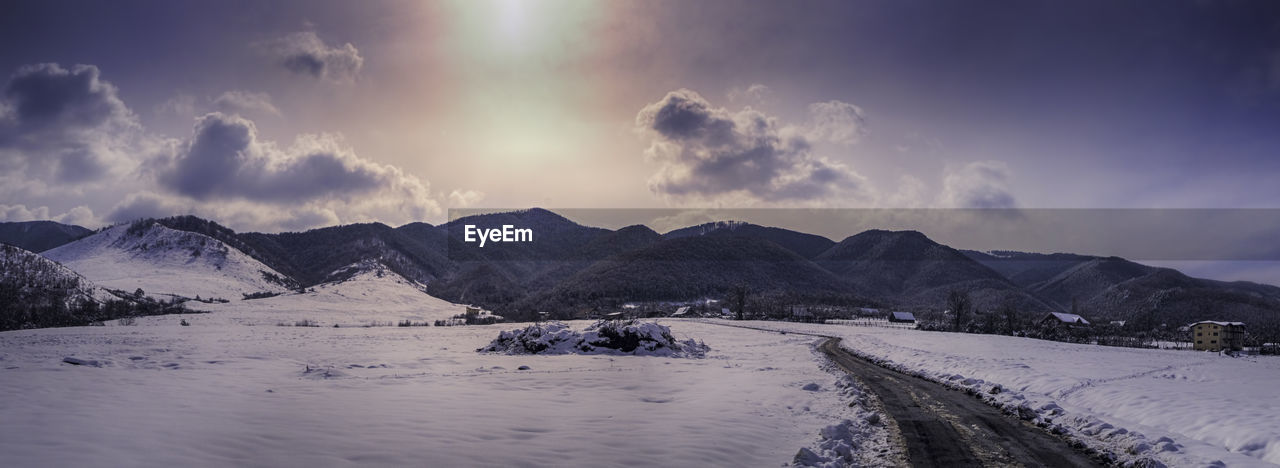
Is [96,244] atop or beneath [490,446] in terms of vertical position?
atop

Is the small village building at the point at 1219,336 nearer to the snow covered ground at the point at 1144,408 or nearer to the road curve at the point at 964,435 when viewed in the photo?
the snow covered ground at the point at 1144,408

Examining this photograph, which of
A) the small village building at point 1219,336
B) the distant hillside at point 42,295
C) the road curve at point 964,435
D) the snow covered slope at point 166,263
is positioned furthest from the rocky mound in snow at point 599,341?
the snow covered slope at point 166,263

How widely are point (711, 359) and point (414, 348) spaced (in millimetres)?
18683

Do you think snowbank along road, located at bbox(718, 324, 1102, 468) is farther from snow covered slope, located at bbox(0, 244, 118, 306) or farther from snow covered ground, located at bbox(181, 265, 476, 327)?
snow covered slope, located at bbox(0, 244, 118, 306)

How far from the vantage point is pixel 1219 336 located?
6831cm

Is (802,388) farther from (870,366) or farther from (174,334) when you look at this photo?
(174,334)

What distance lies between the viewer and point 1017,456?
36.6 feet

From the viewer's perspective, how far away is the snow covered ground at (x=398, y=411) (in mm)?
8727

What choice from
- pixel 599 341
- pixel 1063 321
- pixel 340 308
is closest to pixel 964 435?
pixel 599 341

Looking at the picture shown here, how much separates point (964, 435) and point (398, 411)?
532 inches

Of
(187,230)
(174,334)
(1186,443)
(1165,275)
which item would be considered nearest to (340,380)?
(1186,443)

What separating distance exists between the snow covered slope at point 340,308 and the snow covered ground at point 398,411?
5257cm

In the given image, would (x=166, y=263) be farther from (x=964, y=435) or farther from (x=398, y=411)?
(x=964, y=435)

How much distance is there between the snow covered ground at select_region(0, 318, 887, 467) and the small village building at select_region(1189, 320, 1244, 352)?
76333 millimetres
